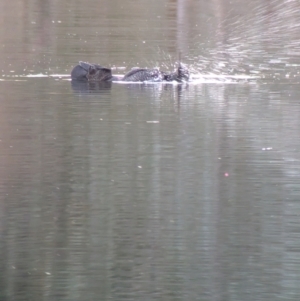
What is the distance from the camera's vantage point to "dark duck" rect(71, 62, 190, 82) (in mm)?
13695

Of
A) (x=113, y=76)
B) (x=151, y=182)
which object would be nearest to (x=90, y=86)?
(x=113, y=76)

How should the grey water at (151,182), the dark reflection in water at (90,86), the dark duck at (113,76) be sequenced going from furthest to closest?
the dark duck at (113,76)
the dark reflection in water at (90,86)
the grey water at (151,182)

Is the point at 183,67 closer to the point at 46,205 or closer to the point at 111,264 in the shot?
the point at 46,205

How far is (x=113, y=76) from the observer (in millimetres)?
13922

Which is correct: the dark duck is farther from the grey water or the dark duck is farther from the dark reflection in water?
the grey water

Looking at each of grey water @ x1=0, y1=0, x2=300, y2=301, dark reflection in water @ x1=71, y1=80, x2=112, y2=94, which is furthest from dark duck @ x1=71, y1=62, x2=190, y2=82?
grey water @ x1=0, y1=0, x2=300, y2=301

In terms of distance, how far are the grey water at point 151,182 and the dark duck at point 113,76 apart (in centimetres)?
29

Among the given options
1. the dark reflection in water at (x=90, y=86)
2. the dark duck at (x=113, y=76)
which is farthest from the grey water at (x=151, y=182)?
the dark duck at (x=113, y=76)

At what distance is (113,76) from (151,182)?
636cm

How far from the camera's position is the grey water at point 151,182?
5688 millimetres

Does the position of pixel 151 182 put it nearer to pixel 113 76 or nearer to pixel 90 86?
pixel 90 86

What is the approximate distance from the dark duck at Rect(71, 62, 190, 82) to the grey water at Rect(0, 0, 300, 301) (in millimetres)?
294

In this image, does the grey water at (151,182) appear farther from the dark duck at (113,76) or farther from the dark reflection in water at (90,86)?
the dark duck at (113,76)

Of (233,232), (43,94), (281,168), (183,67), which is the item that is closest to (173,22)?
(183,67)
